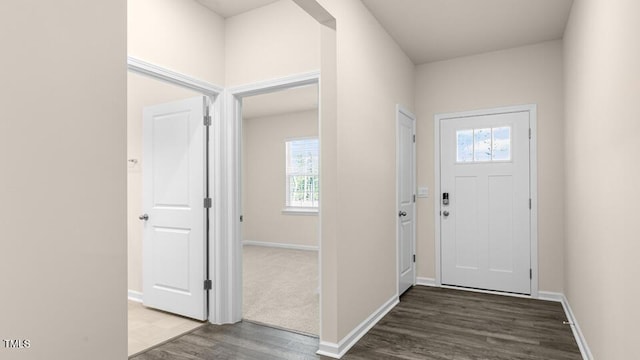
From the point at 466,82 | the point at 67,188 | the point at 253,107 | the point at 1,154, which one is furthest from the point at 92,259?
the point at 253,107

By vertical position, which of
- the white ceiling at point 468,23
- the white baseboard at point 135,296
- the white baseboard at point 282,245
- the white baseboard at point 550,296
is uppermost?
the white ceiling at point 468,23

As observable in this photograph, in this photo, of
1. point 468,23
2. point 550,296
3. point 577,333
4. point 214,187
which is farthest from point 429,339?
point 468,23

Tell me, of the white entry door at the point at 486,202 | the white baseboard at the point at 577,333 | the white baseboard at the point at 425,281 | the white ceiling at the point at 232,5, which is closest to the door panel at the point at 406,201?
the white baseboard at the point at 425,281

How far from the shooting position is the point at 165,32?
2740 millimetres

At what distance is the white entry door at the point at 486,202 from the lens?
3959mm

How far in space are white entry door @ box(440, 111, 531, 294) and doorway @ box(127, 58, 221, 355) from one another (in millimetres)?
2860

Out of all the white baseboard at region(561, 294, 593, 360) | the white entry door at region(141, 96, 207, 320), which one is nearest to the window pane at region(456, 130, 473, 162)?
the white baseboard at region(561, 294, 593, 360)

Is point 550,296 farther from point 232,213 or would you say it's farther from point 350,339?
point 232,213

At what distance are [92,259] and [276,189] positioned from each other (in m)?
6.44

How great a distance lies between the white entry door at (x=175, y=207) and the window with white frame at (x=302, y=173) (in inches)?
152

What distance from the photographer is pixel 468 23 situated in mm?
3393

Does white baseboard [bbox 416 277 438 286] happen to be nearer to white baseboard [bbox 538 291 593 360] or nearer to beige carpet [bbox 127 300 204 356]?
white baseboard [bbox 538 291 593 360]

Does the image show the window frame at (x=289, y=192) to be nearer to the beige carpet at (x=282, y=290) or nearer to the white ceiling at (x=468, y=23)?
the beige carpet at (x=282, y=290)

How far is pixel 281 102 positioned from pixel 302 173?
1.56 m
